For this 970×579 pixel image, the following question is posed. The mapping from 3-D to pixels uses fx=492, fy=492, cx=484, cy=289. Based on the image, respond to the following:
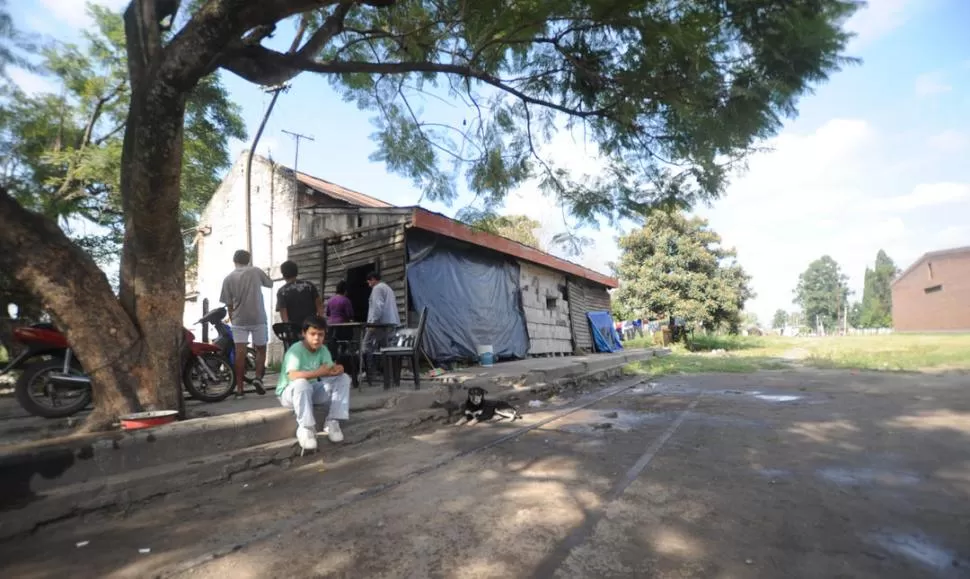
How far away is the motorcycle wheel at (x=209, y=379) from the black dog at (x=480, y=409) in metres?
2.83

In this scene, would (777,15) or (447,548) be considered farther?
(777,15)

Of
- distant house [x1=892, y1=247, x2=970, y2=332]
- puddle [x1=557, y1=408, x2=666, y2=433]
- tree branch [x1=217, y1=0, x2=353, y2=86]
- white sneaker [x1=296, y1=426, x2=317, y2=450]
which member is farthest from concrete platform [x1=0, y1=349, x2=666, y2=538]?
distant house [x1=892, y1=247, x2=970, y2=332]

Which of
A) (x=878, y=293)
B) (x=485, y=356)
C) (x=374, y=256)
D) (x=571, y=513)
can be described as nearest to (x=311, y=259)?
(x=374, y=256)

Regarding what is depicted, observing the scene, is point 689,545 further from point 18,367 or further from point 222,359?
point 18,367

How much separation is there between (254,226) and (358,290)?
22.9 feet

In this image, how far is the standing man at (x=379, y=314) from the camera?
22.3ft

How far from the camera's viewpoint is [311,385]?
452 cm

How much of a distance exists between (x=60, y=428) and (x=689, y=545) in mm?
4887

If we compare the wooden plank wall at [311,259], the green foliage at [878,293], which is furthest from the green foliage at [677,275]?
the green foliage at [878,293]

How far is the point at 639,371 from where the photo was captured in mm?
12320

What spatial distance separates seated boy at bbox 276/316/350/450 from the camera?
4242mm

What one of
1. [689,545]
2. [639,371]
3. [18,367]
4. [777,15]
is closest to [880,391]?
[639,371]

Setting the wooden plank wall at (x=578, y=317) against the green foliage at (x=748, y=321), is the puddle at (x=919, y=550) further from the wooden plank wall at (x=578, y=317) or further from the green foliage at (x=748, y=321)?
the green foliage at (x=748, y=321)

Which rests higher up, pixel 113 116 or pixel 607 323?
pixel 113 116
